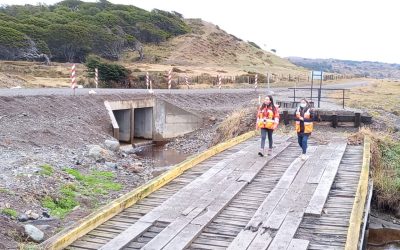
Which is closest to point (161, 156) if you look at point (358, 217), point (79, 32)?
point (358, 217)

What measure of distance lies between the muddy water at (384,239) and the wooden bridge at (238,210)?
1721mm

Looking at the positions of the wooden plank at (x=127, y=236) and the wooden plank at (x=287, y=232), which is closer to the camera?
the wooden plank at (x=127, y=236)

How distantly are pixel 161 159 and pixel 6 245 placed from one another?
47.3 feet

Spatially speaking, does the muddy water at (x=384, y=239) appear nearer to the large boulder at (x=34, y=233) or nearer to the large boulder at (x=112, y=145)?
the large boulder at (x=34, y=233)

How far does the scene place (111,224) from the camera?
27.2 ft

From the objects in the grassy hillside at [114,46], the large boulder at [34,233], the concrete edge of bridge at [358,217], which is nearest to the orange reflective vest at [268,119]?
the concrete edge of bridge at [358,217]

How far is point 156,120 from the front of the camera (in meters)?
28.6

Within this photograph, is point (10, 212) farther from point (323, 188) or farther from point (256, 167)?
point (323, 188)

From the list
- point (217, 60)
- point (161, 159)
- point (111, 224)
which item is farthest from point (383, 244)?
point (217, 60)

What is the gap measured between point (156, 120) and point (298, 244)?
70.8ft

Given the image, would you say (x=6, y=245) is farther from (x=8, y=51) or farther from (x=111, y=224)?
(x=8, y=51)

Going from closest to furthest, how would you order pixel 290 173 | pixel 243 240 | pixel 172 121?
pixel 243 240
pixel 290 173
pixel 172 121

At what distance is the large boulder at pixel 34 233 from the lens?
9.07 meters

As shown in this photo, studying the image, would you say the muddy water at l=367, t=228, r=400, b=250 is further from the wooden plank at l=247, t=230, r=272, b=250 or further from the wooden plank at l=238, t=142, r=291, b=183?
the wooden plank at l=247, t=230, r=272, b=250
